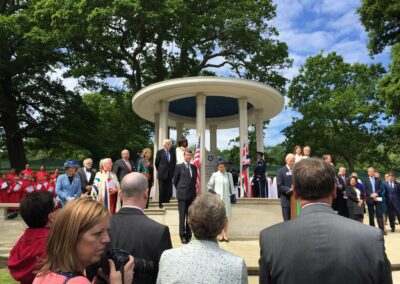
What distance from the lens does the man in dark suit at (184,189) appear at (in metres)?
8.69

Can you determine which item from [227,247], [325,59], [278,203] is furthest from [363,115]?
[227,247]

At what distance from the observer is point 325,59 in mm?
37375

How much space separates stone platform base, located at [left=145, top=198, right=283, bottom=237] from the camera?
35.4 feet

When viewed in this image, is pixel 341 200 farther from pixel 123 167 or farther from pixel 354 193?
pixel 123 167

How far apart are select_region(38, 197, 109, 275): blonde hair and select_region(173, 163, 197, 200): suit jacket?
679 centimetres

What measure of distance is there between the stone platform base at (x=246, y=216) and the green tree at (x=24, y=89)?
60.7 feet

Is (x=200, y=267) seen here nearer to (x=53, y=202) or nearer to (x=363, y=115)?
(x=53, y=202)

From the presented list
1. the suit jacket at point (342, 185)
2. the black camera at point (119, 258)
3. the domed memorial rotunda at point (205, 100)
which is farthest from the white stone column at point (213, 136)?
the black camera at point (119, 258)

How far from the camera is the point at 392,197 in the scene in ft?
40.9

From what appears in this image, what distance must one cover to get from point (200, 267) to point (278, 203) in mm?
9368

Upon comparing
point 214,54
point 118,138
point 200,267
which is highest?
point 214,54

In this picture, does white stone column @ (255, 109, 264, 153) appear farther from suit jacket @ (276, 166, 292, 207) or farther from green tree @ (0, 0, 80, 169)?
green tree @ (0, 0, 80, 169)

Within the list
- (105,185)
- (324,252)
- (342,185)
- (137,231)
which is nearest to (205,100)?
(342,185)

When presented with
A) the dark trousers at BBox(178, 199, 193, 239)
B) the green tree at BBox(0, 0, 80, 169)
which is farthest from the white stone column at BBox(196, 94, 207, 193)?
the green tree at BBox(0, 0, 80, 169)
